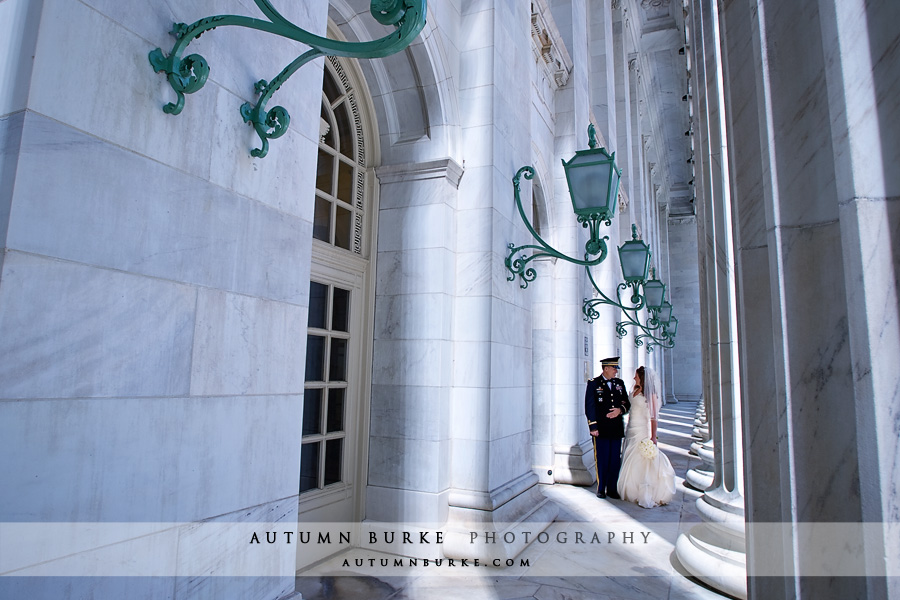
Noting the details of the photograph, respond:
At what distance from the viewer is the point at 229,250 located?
2.55m

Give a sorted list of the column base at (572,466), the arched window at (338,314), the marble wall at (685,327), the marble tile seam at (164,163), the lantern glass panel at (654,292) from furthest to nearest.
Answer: the marble wall at (685,327)
the lantern glass panel at (654,292)
the column base at (572,466)
the arched window at (338,314)
the marble tile seam at (164,163)

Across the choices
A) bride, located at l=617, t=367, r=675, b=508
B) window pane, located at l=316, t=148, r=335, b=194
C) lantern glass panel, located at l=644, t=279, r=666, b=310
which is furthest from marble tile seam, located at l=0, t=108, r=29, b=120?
lantern glass panel, located at l=644, t=279, r=666, b=310

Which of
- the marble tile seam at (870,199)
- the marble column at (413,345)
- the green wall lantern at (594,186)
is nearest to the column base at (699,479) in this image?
the green wall lantern at (594,186)

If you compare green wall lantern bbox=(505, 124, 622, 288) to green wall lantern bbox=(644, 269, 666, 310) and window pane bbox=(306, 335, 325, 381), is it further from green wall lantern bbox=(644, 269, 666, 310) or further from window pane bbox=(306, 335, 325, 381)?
green wall lantern bbox=(644, 269, 666, 310)

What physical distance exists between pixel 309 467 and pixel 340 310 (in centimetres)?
146

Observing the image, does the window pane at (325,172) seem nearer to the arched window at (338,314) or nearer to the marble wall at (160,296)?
the arched window at (338,314)

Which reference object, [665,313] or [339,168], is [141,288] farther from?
[665,313]

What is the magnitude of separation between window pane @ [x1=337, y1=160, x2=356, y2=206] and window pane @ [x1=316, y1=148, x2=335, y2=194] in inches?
6.5

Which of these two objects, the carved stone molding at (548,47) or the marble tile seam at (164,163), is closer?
the marble tile seam at (164,163)

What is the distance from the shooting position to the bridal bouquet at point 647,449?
7.44 metres

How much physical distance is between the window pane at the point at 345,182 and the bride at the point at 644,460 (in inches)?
186

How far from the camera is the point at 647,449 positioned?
7.49 meters

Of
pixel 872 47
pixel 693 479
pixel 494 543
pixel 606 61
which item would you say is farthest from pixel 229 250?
pixel 606 61

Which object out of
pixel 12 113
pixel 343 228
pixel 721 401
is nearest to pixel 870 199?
pixel 12 113
